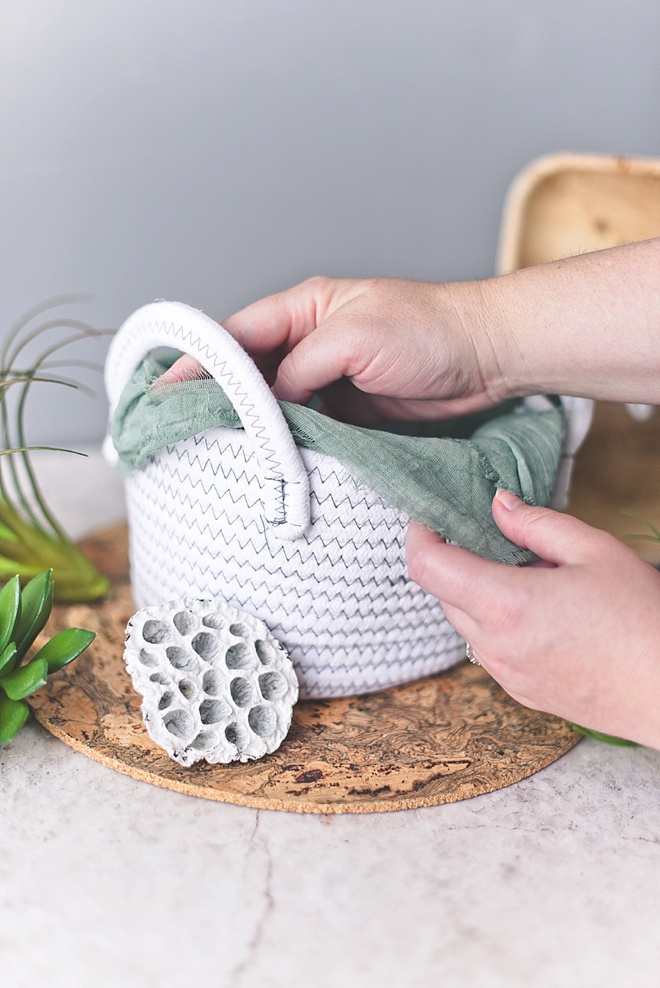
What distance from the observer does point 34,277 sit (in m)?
1.02

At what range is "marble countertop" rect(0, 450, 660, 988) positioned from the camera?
0.38m

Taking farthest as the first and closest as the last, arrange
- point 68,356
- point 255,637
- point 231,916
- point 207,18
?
point 68,356
point 207,18
point 255,637
point 231,916

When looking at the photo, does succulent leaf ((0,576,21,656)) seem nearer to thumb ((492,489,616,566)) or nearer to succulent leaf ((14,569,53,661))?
succulent leaf ((14,569,53,661))

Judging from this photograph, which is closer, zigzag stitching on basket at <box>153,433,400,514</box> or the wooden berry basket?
zigzag stitching on basket at <box>153,433,400,514</box>

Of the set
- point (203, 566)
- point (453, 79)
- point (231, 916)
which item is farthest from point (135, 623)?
point (453, 79)

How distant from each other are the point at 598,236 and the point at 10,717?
75 centimetres

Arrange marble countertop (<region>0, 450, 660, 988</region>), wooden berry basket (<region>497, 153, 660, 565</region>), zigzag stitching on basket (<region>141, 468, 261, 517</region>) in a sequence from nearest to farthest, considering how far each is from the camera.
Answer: marble countertop (<region>0, 450, 660, 988</region>) → zigzag stitching on basket (<region>141, 468, 261, 517</region>) → wooden berry basket (<region>497, 153, 660, 565</region>)

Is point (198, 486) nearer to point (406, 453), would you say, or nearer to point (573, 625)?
point (406, 453)

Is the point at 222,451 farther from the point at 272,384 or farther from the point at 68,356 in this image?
the point at 68,356

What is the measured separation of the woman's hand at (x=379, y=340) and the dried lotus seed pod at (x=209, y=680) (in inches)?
5.9

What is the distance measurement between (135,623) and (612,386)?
0.33 metres

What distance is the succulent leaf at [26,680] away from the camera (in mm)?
454

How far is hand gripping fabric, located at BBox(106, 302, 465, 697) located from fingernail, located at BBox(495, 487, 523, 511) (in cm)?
6

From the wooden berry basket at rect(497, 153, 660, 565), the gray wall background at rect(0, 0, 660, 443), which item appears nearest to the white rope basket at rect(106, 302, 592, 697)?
the wooden berry basket at rect(497, 153, 660, 565)
